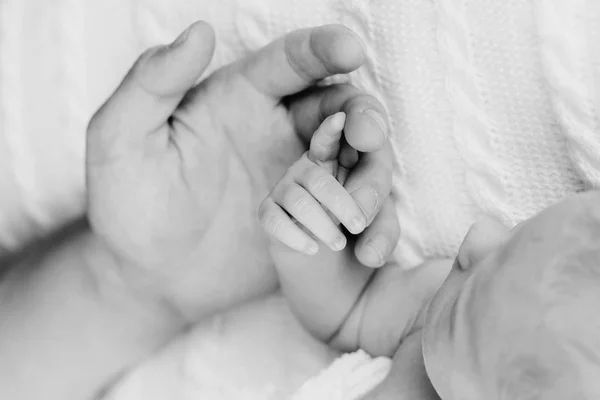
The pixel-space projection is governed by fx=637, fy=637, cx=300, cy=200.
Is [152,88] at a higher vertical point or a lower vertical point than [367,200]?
higher

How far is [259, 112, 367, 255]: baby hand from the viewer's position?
44cm

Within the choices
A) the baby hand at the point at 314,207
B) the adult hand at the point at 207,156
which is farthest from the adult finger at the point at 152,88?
the baby hand at the point at 314,207

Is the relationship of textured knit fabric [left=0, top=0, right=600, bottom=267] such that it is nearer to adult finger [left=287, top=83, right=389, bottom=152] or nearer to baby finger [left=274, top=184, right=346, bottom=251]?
adult finger [left=287, top=83, right=389, bottom=152]

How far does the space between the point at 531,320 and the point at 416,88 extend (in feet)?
0.86

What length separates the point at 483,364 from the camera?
33 centimetres

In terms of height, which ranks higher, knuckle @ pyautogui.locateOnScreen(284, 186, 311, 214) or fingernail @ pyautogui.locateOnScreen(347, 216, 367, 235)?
knuckle @ pyautogui.locateOnScreen(284, 186, 311, 214)

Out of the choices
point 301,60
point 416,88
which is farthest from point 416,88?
point 301,60

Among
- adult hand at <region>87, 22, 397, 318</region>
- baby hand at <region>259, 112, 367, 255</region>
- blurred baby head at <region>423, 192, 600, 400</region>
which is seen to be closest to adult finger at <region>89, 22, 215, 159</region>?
adult hand at <region>87, 22, 397, 318</region>

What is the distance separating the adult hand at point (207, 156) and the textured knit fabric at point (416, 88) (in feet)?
0.17

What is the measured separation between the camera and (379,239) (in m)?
0.50

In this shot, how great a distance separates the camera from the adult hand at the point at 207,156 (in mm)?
491

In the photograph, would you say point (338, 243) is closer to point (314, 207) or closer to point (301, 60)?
point (314, 207)

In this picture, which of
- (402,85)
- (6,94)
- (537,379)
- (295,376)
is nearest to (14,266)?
(6,94)

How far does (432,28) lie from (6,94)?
39 centimetres
